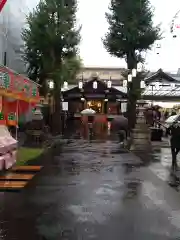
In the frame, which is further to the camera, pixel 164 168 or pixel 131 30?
pixel 131 30

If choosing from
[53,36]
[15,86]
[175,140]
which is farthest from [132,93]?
[15,86]

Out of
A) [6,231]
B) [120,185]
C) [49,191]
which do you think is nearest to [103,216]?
[6,231]

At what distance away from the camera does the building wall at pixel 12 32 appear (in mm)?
22016

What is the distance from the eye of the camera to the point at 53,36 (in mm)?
24469

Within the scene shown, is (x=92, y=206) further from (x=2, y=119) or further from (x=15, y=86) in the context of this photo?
(x=2, y=119)

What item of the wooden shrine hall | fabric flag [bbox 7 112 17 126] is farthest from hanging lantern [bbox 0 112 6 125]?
the wooden shrine hall

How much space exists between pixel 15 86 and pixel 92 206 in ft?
13.5

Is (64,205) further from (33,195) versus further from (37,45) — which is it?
(37,45)

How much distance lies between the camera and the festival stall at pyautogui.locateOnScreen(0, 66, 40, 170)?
9.03m

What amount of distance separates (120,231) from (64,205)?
1.96m

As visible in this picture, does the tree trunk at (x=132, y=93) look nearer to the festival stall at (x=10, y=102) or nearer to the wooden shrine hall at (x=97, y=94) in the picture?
the wooden shrine hall at (x=97, y=94)

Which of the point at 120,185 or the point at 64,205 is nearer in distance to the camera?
the point at 64,205

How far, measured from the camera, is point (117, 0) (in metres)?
31.1

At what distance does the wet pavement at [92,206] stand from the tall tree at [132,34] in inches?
727
